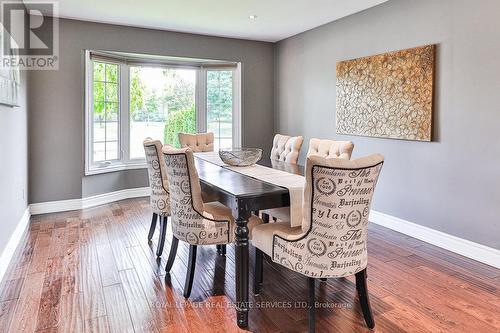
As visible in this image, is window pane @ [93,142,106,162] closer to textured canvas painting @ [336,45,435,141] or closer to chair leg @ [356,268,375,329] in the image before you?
textured canvas painting @ [336,45,435,141]

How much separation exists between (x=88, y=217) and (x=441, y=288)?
385cm

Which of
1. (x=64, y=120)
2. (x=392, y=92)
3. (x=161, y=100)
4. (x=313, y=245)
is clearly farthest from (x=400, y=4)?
(x=64, y=120)

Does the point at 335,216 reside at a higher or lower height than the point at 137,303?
higher

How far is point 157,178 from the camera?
123 inches

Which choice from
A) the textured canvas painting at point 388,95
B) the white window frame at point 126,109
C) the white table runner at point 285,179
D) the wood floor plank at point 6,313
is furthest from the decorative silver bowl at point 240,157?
the white window frame at point 126,109

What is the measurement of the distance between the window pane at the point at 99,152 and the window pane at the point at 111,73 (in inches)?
37.2

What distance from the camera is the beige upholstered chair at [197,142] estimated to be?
443 centimetres

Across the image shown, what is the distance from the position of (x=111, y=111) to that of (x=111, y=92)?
27cm

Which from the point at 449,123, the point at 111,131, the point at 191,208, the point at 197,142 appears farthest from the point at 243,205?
the point at 111,131

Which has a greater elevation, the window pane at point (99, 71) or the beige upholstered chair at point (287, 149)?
the window pane at point (99, 71)

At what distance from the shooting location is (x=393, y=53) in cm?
385

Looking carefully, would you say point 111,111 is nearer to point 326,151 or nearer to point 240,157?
point 240,157

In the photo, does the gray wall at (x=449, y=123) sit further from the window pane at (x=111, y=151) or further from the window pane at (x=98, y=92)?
the window pane at (x=111, y=151)

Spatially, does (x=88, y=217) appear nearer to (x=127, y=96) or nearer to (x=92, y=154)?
(x=92, y=154)
